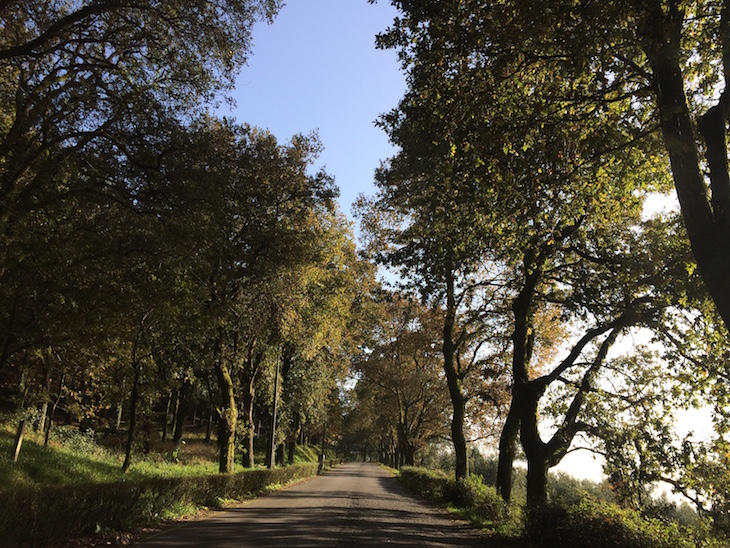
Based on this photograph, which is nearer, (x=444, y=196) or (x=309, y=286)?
(x=444, y=196)

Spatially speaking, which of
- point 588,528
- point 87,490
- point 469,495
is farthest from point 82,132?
point 469,495

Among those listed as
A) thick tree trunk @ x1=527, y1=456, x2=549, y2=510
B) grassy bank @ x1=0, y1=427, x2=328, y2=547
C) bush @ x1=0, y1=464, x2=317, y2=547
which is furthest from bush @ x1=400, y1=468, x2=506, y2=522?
bush @ x1=0, y1=464, x2=317, y2=547

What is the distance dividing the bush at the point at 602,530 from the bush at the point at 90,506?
7.58 metres

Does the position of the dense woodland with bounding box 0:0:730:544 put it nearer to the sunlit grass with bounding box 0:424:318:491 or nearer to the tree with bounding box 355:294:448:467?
the sunlit grass with bounding box 0:424:318:491

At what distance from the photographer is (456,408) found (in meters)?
21.0

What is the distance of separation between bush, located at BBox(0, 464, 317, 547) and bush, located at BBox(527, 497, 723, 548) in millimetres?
7582

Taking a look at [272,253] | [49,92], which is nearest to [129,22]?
[49,92]

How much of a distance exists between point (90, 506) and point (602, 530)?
26.4 ft

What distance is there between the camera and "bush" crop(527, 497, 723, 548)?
22.2 ft

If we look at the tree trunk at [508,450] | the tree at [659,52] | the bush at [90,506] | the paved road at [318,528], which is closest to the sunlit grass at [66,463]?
the bush at [90,506]

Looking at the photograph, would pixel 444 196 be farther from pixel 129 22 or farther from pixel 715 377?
pixel 129 22

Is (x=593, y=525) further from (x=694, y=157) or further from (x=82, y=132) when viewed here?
(x=82, y=132)

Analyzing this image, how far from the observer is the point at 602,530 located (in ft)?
24.0

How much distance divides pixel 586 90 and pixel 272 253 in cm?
1189
